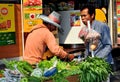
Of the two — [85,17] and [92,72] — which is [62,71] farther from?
[85,17]

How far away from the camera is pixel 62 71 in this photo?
4.05 meters

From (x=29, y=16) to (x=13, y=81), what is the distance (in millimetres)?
4190

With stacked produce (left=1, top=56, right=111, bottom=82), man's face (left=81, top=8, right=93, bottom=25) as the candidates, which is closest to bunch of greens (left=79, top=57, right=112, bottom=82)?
stacked produce (left=1, top=56, right=111, bottom=82)

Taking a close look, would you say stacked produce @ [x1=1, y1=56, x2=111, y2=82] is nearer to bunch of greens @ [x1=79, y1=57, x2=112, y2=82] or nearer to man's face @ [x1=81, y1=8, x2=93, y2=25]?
bunch of greens @ [x1=79, y1=57, x2=112, y2=82]

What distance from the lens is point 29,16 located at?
8094 millimetres

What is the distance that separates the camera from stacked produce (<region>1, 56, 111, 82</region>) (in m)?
3.94

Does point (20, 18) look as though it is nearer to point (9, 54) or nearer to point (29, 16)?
point (29, 16)

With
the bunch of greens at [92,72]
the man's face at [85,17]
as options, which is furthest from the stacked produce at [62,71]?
the man's face at [85,17]

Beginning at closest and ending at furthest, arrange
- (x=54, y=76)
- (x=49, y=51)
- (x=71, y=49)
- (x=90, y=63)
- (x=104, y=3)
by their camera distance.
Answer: (x=54, y=76), (x=90, y=63), (x=49, y=51), (x=71, y=49), (x=104, y=3)

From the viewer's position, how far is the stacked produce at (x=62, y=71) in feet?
12.9

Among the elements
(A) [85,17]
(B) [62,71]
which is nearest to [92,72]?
(B) [62,71]

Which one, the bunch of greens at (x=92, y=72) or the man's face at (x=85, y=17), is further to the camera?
the man's face at (x=85, y=17)

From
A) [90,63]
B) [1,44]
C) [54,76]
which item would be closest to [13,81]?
[54,76]

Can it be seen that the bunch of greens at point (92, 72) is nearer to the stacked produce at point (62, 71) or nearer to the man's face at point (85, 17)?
the stacked produce at point (62, 71)
